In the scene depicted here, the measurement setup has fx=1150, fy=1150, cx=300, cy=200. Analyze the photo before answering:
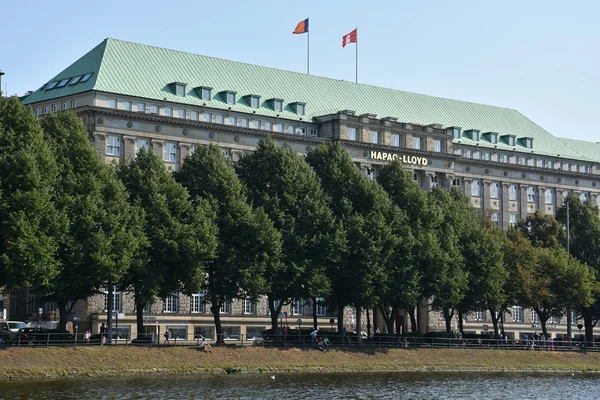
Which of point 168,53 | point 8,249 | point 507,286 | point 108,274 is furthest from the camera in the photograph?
point 168,53

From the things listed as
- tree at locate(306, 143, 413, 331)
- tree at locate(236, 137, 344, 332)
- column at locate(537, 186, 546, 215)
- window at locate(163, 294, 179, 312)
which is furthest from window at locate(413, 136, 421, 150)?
tree at locate(236, 137, 344, 332)

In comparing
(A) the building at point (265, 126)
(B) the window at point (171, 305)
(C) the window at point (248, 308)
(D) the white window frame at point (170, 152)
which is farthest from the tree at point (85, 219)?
(C) the window at point (248, 308)

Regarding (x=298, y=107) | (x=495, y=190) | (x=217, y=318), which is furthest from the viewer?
(x=495, y=190)

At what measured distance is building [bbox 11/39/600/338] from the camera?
147000mm

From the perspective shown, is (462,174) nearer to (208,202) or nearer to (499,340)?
(499,340)

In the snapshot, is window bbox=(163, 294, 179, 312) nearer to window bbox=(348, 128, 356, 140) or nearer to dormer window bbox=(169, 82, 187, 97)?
dormer window bbox=(169, 82, 187, 97)

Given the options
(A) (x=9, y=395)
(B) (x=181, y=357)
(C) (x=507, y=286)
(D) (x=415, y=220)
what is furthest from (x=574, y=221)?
Result: (A) (x=9, y=395)

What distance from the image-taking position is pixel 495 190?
19175cm

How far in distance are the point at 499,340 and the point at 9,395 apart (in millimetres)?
72628

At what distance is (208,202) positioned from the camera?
11444 cm

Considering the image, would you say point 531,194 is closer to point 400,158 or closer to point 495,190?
point 495,190

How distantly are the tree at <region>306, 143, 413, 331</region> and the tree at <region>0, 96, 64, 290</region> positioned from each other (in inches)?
1386

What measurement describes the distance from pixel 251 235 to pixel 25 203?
26.5m

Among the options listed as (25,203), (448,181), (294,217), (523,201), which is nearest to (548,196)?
(523,201)
